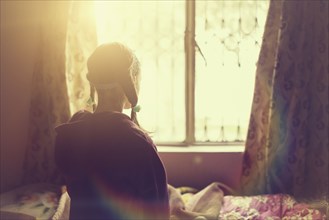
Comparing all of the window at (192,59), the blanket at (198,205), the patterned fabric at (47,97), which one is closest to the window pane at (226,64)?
the window at (192,59)

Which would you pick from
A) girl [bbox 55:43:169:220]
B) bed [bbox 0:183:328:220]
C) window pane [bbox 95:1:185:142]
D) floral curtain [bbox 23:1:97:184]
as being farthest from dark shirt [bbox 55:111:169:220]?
window pane [bbox 95:1:185:142]

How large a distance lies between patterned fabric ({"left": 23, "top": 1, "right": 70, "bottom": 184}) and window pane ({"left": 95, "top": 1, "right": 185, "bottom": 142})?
0.31 m

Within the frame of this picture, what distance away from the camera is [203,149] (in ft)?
8.89

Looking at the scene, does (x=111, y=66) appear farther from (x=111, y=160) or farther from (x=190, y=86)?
(x=190, y=86)

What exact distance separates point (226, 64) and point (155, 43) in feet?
1.59

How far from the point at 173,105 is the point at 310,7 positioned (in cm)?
104

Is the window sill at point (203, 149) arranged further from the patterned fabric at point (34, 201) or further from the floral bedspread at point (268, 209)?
the patterned fabric at point (34, 201)

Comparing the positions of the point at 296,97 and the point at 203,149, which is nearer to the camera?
the point at 296,97

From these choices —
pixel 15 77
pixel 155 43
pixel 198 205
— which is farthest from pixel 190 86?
pixel 15 77

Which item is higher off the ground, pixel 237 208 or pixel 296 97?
pixel 296 97

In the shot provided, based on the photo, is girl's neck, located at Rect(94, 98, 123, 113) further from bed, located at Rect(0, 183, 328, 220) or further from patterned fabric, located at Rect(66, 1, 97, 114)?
patterned fabric, located at Rect(66, 1, 97, 114)

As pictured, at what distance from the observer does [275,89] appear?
2.42 meters

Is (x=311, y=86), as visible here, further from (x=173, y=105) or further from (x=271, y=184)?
(x=173, y=105)

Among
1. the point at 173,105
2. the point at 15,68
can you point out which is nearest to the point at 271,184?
the point at 173,105
